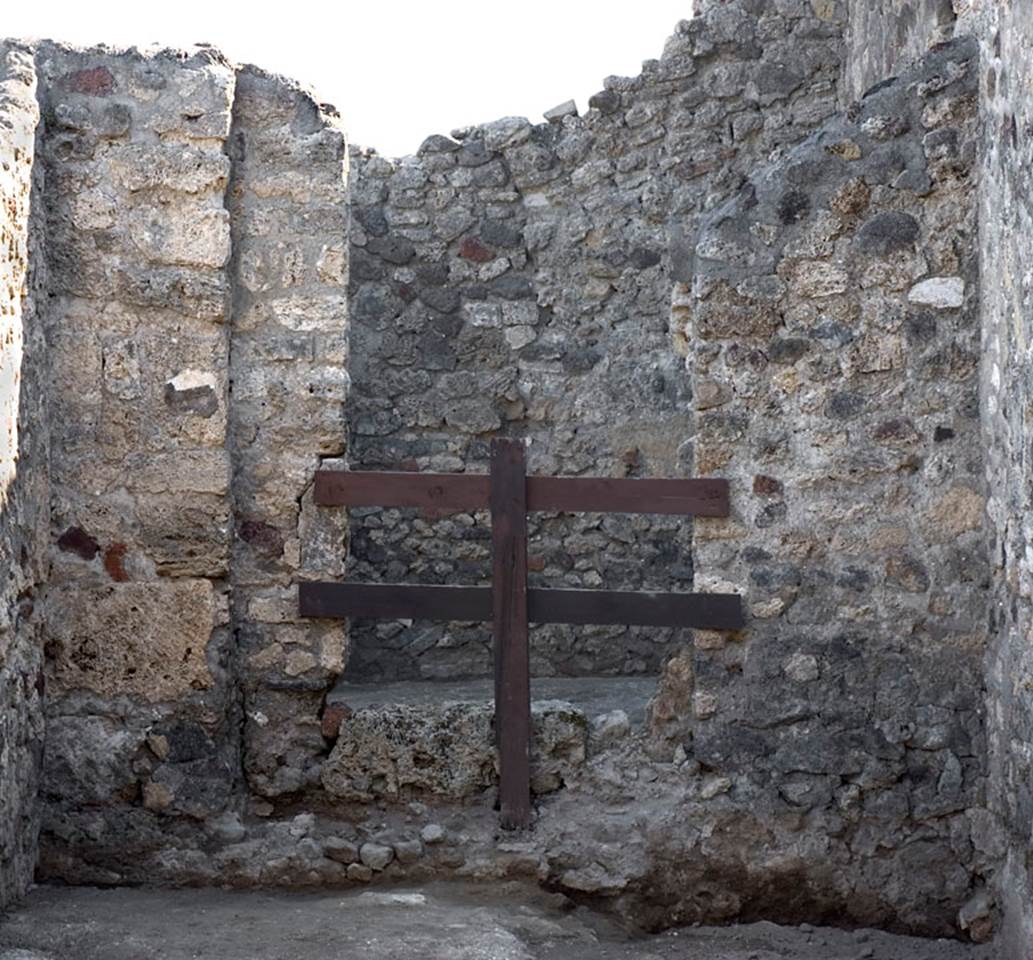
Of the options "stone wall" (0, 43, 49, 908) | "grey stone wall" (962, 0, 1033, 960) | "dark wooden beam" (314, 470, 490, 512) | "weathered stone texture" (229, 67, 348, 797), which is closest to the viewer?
"grey stone wall" (962, 0, 1033, 960)

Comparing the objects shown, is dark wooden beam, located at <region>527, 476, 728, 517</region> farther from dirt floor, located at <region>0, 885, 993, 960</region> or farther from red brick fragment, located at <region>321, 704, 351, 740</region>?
dirt floor, located at <region>0, 885, 993, 960</region>

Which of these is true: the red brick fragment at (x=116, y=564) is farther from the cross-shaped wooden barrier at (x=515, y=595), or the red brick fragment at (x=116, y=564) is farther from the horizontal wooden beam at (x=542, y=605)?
the cross-shaped wooden barrier at (x=515, y=595)

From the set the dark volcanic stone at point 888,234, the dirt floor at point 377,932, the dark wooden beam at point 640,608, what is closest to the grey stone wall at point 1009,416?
the dark volcanic stone at point 888,234

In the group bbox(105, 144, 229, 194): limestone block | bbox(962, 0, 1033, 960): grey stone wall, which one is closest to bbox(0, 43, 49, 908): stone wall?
bbox(105, 144, 229, 194): limestone block

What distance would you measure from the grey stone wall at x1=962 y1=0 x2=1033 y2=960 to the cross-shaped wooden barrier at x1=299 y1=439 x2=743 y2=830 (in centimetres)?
76

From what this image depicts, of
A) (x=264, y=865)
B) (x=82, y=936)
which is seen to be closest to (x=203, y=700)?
(x=264, y=865)

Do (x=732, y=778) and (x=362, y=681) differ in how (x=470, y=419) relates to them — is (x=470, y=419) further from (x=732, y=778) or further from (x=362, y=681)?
(x=732, y=778)

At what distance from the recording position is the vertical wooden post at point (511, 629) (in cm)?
442

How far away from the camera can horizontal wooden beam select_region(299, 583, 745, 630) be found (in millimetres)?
4367

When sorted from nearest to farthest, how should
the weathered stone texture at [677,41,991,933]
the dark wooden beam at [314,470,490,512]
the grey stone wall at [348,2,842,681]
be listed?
the weathered stone texture at [677,41,991,933], the dark wooden beam at [314,470,490,512], the grey stone wall at [348,2,842,681]

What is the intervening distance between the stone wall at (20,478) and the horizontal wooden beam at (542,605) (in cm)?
80

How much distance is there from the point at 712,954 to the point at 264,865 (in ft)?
4.39

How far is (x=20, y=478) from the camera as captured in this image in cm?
420

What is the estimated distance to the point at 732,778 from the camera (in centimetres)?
440
